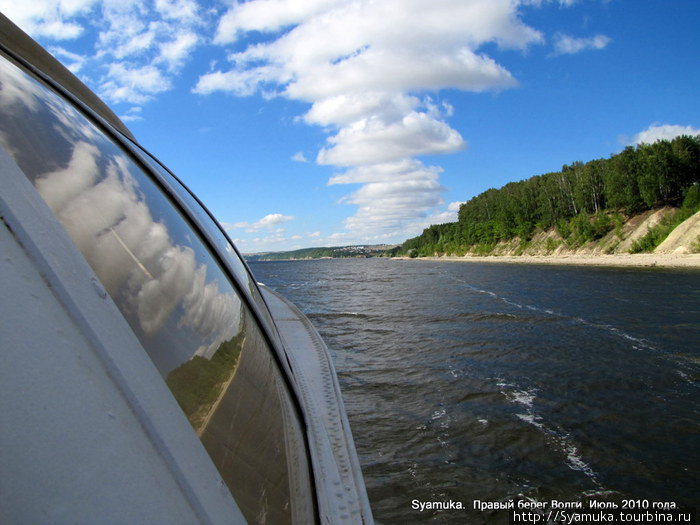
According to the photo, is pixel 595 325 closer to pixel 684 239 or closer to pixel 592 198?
pixel 684 239

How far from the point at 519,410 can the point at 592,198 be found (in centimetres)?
9316

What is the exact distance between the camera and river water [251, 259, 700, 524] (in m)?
4.74

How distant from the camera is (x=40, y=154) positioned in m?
0.97

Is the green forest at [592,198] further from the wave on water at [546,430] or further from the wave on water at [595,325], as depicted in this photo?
the wave on water at [546,430]

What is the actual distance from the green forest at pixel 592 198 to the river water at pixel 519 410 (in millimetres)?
56325

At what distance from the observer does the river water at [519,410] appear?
474cm

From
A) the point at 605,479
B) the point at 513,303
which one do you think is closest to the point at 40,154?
the point at 605,479

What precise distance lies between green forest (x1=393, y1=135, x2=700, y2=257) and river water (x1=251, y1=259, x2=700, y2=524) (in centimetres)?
5632

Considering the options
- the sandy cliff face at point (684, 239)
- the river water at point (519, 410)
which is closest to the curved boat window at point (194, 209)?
the river water at point (519, 410)

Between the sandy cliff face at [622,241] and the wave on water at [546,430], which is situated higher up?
the sandy cliff face at [622,241]

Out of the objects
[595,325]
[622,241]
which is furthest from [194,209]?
[622,241]

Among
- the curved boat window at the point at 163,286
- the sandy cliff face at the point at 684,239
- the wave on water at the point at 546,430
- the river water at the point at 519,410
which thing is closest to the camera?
the curved boat window at the point at 163,286

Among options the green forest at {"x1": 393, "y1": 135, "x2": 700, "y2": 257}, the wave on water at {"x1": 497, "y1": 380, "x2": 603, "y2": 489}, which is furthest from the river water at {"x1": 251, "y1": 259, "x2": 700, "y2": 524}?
the green forest at {"x1": 393, "y1": 135, "x2": 700, "y2": 257}

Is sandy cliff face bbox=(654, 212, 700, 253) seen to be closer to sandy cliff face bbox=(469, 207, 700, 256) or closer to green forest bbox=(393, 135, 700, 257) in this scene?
sandy cliff face bbox=(469, 207, 700, 256)
